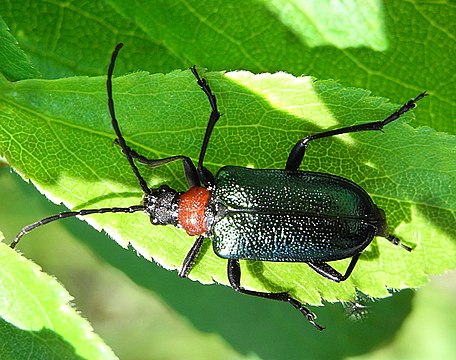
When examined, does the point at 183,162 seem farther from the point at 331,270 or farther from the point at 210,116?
the point at 331,270

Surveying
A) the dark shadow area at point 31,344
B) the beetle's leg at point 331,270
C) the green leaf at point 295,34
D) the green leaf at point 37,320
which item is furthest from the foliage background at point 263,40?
the dark shadow area at point 31,344

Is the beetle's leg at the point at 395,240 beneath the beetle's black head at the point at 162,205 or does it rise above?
above

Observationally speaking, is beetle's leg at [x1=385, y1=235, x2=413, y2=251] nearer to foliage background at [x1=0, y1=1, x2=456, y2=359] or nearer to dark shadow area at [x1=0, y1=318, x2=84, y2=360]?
foliage background at [x1=0, y1=1, x2=456, y2=359]

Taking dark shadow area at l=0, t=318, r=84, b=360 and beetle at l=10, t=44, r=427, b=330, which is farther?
beetle at l=10, t=44, r=427, b=330

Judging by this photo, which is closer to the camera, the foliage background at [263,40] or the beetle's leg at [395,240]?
the beetle's leg at [395,240]

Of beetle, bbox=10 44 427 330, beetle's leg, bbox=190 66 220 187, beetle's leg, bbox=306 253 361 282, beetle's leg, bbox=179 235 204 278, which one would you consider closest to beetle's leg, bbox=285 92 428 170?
beetle, bbox=10 44 427 330

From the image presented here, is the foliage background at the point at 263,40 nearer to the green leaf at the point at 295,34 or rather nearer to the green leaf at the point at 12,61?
the green leaf at the point at 295,34

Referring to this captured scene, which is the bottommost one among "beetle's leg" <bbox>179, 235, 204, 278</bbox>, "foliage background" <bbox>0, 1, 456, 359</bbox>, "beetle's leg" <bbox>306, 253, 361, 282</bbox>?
"beetle's leg" <bbox>179, 235, 204, 278</bbox>

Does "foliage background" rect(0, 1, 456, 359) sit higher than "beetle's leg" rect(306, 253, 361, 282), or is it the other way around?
"foliage background" rect(0, 1, 456, 359)
